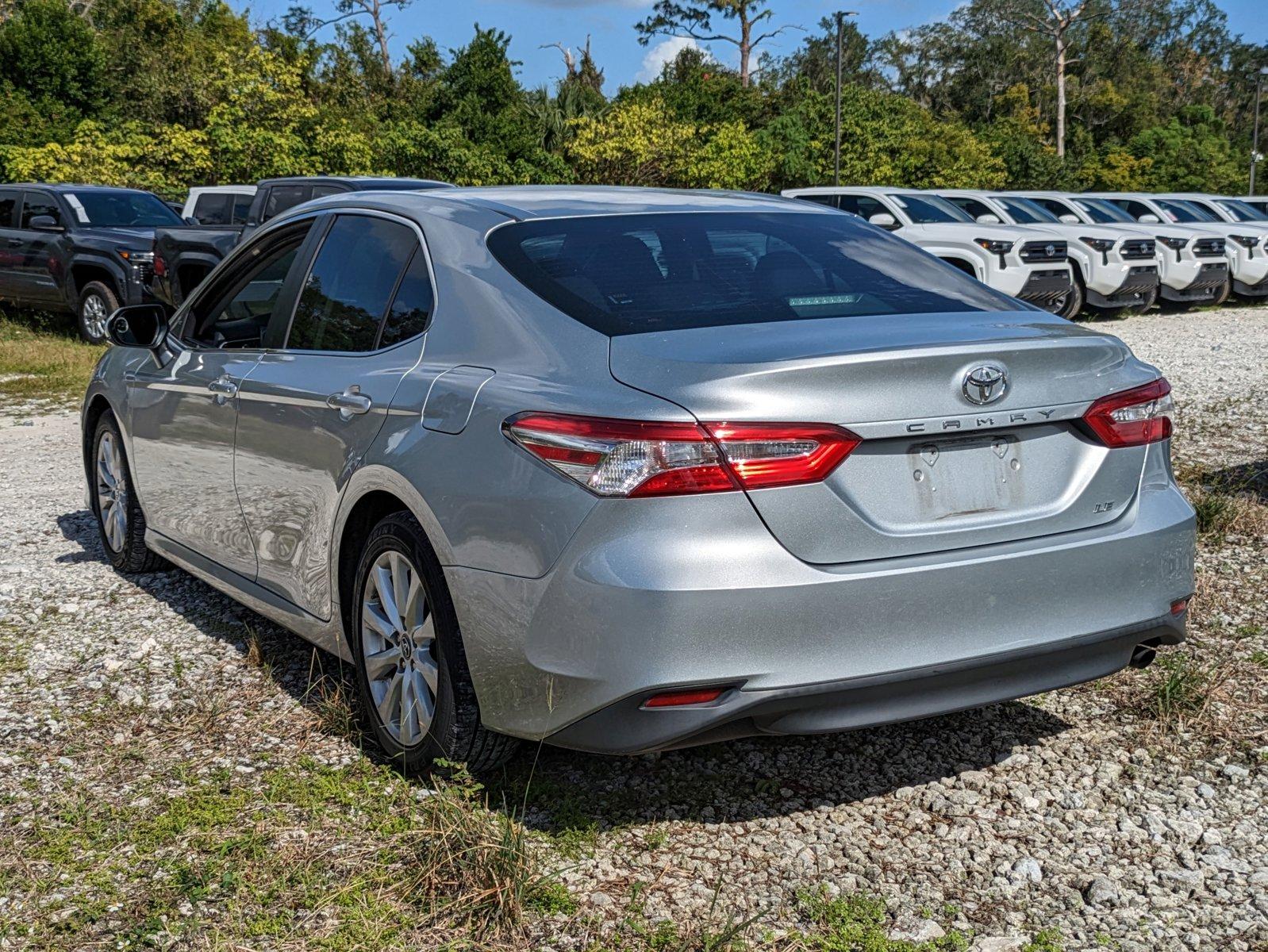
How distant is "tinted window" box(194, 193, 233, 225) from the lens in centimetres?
1767

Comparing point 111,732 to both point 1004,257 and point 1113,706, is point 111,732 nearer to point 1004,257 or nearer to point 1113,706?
point 1113,706

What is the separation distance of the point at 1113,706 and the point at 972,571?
1487mm

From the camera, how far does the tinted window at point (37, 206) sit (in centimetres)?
1651

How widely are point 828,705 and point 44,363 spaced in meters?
13.2

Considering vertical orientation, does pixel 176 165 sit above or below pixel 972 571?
above

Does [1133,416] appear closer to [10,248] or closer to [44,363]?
[44,363]

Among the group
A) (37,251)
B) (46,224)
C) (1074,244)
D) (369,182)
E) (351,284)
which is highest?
(369,182)

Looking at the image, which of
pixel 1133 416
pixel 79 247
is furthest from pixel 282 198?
pixel 1133 416

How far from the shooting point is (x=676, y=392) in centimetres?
301

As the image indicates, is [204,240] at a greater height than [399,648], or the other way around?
[204,240]

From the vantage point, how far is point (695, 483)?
2.96 m

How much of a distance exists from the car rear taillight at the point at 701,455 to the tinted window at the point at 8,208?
15.9 meters

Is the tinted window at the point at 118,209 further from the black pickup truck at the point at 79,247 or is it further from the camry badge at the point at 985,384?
the camry badge at the point at 985,384

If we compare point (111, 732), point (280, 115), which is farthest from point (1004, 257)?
point (280, 115)
